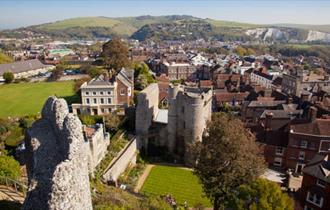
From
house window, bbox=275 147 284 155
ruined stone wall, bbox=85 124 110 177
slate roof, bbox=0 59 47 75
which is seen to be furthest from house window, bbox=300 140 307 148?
slate roof, bbox=0 59 47 75

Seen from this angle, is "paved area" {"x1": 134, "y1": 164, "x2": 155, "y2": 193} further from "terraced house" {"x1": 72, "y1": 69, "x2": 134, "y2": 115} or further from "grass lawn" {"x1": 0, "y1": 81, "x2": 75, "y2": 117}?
"grass lawn" {"x1": 0, "y1": 81, "x2": 75, "y2": 117}

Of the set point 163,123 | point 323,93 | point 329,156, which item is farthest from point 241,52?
point 329,156

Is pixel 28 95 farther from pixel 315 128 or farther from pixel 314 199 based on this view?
pixel 314 199

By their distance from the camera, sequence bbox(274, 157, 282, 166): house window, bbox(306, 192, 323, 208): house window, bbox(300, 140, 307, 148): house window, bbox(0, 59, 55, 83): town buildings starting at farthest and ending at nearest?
1. bbox(0, 59, 55, 83): town buildings
2. bbox(274, 157, 282, 166): house window
3. bbox(300, 140, 307, 148): house window
4. bbox(306, 192, 323, 208): house window

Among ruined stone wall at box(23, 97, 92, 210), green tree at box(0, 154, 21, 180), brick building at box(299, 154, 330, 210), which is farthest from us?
brick building at box(299, 154, 330, 210)

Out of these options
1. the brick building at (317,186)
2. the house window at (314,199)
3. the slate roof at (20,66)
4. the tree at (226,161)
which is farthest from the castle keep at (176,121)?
the slate roof at (20,66)

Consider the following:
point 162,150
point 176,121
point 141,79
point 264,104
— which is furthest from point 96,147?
point 141,79

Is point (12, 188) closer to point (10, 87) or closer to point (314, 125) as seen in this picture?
point (314, 125)

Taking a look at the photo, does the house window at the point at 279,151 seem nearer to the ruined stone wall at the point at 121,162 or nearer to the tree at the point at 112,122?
the ruined stone wall at the point at 121,162
